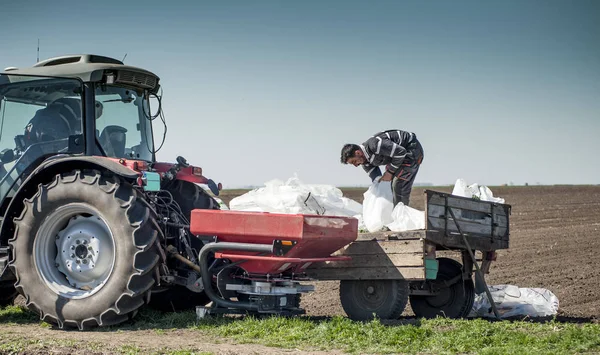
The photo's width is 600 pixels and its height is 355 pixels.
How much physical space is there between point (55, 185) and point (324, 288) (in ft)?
16.4

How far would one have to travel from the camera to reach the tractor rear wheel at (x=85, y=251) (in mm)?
6711

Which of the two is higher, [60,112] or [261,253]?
[60,112]

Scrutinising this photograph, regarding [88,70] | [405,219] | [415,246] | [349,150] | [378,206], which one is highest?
[88,70]

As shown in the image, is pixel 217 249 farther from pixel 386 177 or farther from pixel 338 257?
pixel 386 177

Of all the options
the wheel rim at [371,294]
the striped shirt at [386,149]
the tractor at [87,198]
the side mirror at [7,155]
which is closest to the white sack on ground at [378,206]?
the striped shirt at [386,149]

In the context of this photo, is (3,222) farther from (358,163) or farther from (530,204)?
(530,204)

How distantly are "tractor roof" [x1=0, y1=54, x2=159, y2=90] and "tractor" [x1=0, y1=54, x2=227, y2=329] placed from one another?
0.5 inches

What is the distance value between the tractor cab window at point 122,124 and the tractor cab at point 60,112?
10 millimetres

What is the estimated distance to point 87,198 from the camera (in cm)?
691

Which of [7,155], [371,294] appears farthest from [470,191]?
[7,155]

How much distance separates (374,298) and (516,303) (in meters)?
2.00

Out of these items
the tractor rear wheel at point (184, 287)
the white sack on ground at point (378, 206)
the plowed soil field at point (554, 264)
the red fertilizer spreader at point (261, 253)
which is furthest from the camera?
the plowed soil field at point (554, 264)

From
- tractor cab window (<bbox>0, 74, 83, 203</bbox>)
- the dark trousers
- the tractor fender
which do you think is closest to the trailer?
the dark trousers

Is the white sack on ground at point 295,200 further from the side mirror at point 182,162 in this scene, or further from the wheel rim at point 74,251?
the wheel rim at point 74,251
